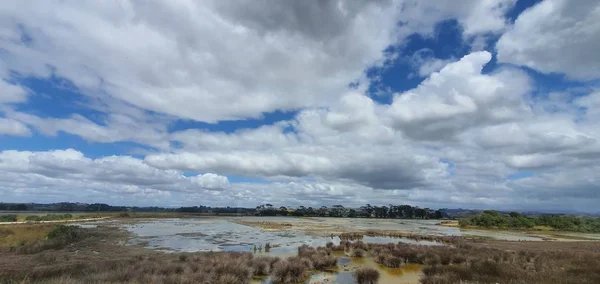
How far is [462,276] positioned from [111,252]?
2576 cm

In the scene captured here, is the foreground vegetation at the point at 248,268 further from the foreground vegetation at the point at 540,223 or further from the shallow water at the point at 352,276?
the foreground vegetation at the point at 540,223

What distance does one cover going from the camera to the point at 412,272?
2150 cm

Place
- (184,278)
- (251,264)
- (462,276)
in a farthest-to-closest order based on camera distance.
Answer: (251,264)
(462,276)
(184,278)

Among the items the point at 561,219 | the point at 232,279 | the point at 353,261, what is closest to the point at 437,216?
the point at 561,219

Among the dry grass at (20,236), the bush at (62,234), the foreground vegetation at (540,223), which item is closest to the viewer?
the dry grass at (20,236)

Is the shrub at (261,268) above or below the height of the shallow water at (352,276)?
above

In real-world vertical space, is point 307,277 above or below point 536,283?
below

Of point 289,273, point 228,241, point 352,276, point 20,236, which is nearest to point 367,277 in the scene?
point 352,276

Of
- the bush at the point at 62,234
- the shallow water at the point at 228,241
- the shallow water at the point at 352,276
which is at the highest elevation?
the bush at the point at 62,234

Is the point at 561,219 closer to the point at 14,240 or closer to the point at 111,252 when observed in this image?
the point at 111,252

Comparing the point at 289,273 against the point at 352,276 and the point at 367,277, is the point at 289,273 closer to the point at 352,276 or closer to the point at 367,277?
the point at 352,276

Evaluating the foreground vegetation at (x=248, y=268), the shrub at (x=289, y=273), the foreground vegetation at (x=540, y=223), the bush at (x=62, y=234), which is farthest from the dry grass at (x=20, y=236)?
the foreground vegetation at (x=540, y=223)

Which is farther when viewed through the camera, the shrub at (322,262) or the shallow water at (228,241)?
the shallow water at (228,241)

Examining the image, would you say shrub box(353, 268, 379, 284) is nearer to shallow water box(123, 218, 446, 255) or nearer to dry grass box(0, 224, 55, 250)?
shallow water box(123, 218, 446, 255)
